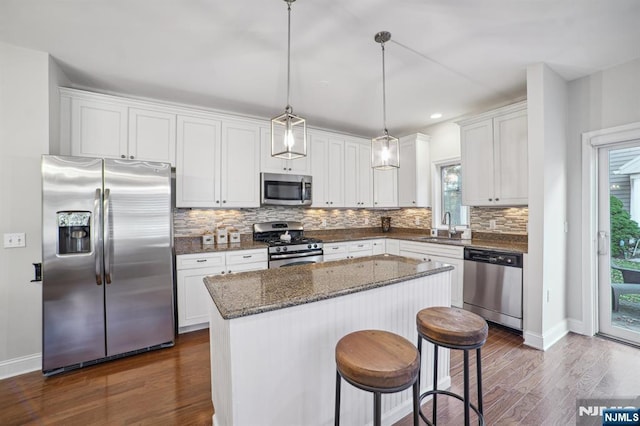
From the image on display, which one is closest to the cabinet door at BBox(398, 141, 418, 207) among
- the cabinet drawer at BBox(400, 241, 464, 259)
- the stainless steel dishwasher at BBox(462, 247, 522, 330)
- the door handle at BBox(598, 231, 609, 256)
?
the cabinet drawer at BBox(400, 241, 464, 259)

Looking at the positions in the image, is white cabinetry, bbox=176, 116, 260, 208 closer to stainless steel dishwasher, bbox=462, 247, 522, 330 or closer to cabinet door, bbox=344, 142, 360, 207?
cabinet door, bbox=344, 142, 360, 207

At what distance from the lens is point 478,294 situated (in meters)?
3.29

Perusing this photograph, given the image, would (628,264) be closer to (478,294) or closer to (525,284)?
(525,284)

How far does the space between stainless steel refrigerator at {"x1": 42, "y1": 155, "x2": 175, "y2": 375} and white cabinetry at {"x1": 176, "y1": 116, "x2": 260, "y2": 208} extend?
628 millimetres

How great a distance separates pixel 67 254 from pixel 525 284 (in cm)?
438

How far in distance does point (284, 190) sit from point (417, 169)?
2226 mm

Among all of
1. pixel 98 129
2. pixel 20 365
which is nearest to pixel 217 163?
pixel 98 129

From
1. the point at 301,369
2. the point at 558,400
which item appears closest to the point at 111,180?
the point at 301,369

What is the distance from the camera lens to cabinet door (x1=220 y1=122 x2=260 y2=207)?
12.0 feet

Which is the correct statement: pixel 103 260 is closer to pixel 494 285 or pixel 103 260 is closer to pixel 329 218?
pixel 329 218

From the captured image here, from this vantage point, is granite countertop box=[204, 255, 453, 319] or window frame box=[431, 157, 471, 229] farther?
window frame box=[431, 157, 471, 229]

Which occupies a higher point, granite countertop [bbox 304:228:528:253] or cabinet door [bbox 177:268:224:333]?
granite countertop [bbox 304:228:528:253]

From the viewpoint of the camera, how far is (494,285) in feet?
10.2

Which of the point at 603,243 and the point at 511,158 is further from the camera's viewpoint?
the point at 511,158
